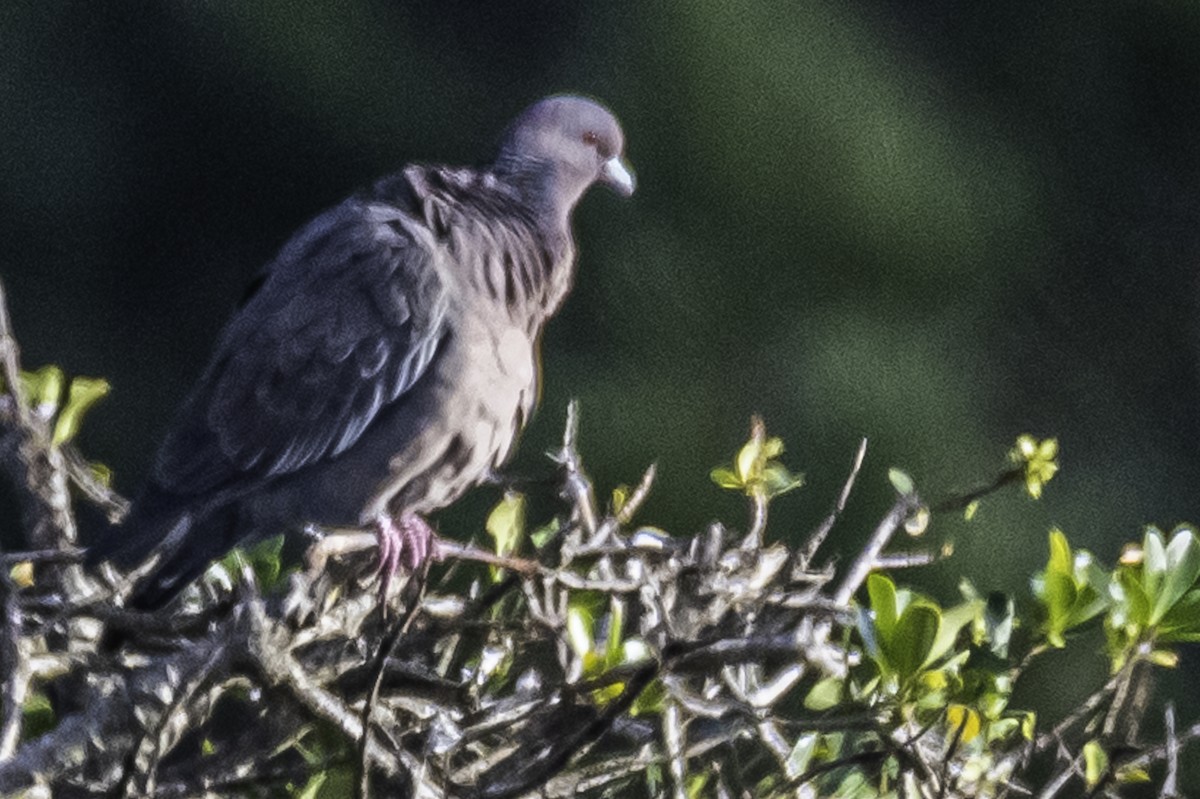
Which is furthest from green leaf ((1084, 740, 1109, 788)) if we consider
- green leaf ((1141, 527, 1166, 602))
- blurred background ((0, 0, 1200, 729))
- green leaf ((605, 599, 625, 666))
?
blurred background ((0, 0, 1200, 729))

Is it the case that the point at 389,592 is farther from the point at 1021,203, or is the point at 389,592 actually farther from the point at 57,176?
the point at 1021,203

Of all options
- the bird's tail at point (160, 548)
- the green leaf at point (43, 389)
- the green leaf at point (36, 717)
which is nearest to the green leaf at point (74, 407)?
the green leaf at point (43, 389)

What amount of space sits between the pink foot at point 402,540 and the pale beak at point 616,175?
57 centimetres

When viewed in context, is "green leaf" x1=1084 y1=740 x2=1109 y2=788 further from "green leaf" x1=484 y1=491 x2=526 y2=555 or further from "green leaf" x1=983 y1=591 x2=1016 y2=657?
"green leaf" x1=484 y1=491 x2=526 y2=555

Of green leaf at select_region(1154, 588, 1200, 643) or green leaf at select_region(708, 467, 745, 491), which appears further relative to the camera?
green leaf at select_region(708, 467, 745, 491)

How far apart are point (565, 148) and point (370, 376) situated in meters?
0.47

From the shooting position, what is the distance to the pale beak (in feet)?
8.27

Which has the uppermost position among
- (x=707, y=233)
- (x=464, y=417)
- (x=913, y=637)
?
(x=913, y=637)

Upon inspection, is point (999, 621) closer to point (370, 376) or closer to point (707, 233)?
point (370, 376)

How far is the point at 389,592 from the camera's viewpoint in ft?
5.41

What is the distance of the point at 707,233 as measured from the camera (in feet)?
10.3

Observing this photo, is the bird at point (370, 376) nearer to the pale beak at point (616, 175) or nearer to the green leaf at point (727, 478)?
the pale beak at point (616, 175)

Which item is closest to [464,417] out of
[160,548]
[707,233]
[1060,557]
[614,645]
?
[160,548]

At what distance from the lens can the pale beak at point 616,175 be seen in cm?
252
